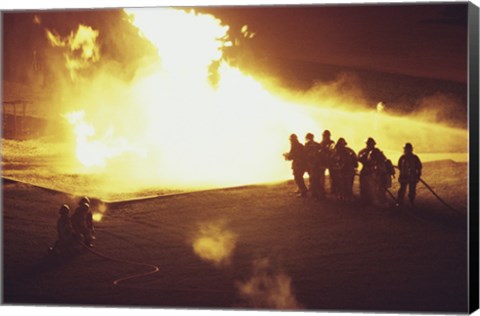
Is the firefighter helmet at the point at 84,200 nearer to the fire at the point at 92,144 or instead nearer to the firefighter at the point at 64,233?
the firefighter at the point at 64,233

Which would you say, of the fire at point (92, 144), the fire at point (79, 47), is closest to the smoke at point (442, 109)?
the fire at point (92, 144)

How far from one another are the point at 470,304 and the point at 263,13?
2.48 metres

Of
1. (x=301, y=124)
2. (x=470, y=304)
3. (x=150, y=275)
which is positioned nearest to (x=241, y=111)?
(x=301, y=124)

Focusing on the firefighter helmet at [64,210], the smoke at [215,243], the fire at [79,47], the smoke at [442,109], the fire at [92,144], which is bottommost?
the smoke at [215,243]

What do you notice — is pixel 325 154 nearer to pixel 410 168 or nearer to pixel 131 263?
pixel 410 168

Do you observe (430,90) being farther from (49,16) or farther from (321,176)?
(49,16)

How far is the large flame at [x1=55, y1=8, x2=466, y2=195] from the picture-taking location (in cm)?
952

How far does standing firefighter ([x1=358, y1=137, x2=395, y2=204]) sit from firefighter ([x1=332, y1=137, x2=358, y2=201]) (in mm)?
74

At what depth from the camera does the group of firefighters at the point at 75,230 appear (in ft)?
31.6

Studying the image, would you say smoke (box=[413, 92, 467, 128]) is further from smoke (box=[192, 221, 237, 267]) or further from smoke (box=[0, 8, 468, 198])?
smoke (box=[192, 221, 237, 267])

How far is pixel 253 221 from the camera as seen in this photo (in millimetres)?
9398

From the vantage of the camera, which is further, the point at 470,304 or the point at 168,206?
the point at 168,206

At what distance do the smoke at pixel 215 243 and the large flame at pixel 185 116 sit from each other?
0.33 metres

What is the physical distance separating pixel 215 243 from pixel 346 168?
3.46 feet
